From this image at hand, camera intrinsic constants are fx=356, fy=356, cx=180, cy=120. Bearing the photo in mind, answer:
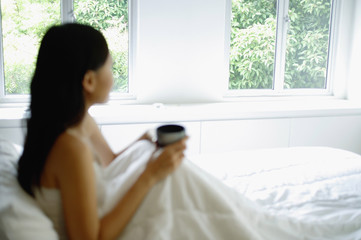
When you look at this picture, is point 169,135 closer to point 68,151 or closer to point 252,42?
point 68,151

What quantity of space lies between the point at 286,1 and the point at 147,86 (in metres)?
1.53

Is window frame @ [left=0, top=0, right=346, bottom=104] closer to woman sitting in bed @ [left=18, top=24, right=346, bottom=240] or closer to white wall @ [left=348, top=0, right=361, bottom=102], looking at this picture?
white wall @ [left=348, top=0, right=361, bottom=102]

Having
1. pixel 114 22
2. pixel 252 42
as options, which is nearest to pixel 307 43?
pixel 252 42

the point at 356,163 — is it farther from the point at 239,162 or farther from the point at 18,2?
the point at 18,2

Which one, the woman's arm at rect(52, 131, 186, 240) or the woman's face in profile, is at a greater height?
the woman's face in profile

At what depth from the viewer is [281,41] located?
3338mm

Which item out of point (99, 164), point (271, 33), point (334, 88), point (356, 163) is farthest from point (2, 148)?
point (334, 88)

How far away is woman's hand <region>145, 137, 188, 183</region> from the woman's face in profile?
256 millimetres

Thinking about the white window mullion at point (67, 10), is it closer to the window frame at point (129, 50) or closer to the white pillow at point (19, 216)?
the window frame at point (129, 50)

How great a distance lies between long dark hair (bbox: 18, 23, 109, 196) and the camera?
0.99m

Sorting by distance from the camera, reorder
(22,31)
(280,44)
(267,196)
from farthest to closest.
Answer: (280,44)
(22,31)
(267,196)

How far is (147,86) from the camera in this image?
2.93m

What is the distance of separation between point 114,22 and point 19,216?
2.21 metres

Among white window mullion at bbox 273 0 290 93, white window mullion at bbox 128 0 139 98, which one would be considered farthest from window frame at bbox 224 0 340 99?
white window mullion at bbox 128 0 139 98
